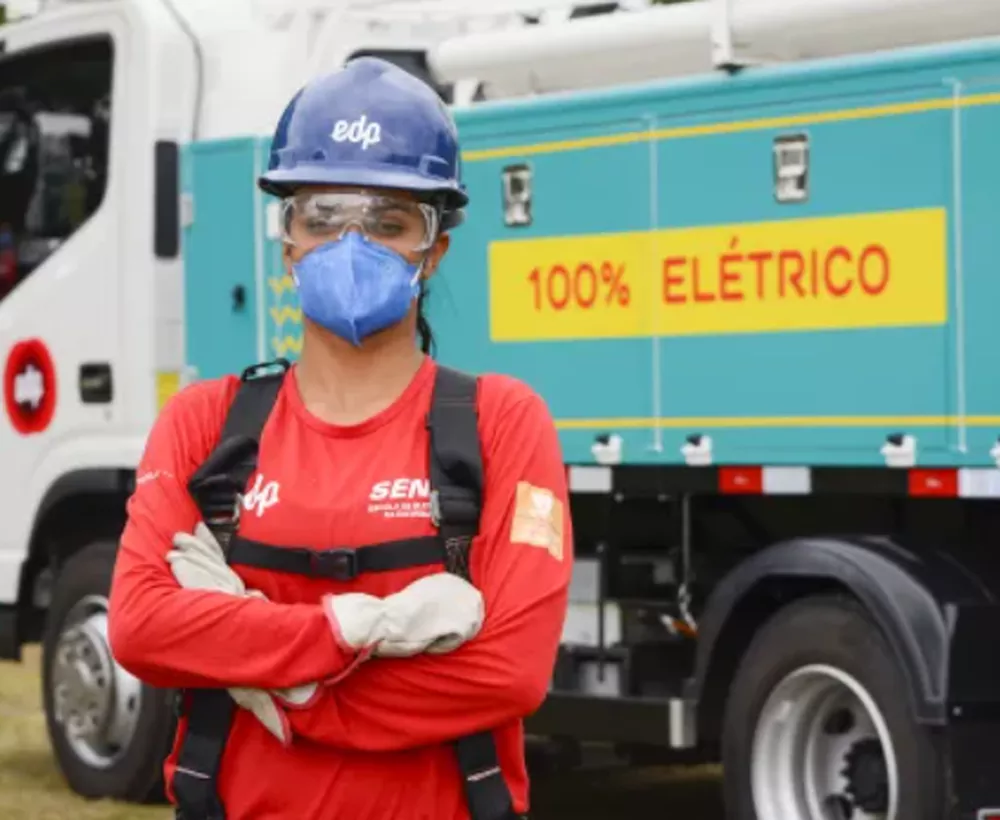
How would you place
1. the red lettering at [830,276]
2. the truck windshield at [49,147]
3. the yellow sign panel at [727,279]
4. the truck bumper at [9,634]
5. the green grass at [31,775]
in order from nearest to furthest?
the yellow sign panel at [727,279], the red lettering at [830,276], the green grass at [31,775], the truck windshield at [49,147], the truck bumper at [9,634]

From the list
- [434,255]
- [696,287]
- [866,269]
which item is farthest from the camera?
[696,287]

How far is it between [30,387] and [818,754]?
4.20 metres

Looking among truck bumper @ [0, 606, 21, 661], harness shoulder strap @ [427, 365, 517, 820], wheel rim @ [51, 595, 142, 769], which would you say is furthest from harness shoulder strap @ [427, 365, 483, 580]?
truck bumper @ [0, 606, 21, 661]

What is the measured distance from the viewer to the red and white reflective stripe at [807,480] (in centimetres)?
755

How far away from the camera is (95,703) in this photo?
10594mm

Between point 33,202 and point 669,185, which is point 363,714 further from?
point 33,202

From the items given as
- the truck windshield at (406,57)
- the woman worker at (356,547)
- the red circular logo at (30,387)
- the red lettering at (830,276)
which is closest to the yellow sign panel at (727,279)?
the red lettering at (830,276)

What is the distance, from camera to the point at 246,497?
11.4 feet

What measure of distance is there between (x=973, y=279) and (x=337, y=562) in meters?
4.37

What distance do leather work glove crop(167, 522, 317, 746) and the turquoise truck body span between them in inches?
169

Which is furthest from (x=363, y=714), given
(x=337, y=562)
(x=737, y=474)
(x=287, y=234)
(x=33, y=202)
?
(x=33, y=202)

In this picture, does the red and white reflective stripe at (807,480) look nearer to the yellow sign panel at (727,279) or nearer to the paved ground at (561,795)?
the yellow sign panel at (727,279)

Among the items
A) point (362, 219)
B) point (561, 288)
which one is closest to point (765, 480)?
point (561, 288)

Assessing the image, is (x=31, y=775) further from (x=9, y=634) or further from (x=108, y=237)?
(x=108, y=237)
